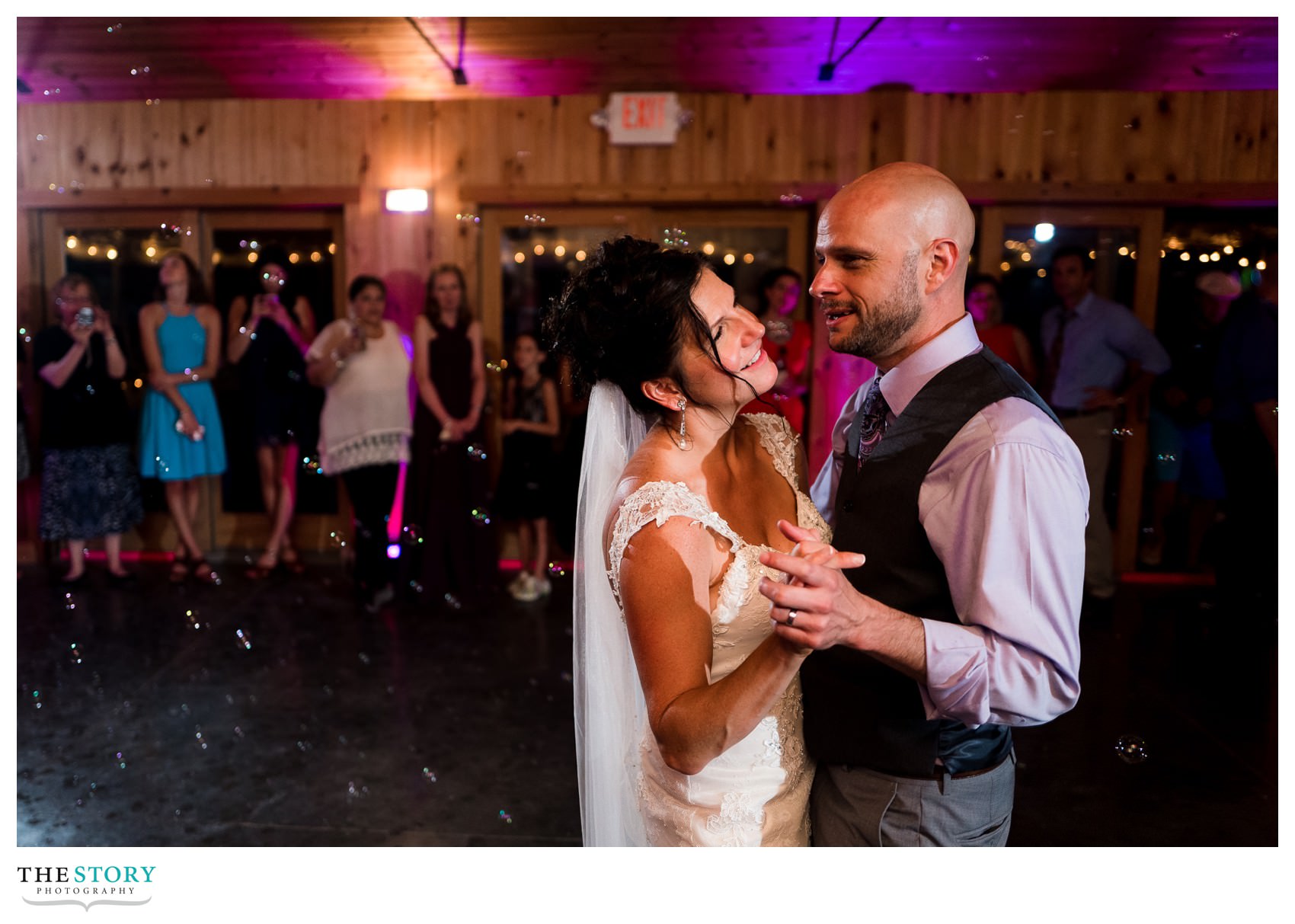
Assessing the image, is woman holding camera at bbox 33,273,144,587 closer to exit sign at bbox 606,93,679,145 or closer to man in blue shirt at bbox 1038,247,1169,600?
exit sign at bbox 606,93,679,145

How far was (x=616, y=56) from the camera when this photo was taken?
198 inches

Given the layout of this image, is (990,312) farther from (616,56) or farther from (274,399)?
(274,399)

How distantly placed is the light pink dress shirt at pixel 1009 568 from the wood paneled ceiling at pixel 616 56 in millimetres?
3838

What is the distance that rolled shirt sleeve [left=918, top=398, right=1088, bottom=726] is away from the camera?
1.25m

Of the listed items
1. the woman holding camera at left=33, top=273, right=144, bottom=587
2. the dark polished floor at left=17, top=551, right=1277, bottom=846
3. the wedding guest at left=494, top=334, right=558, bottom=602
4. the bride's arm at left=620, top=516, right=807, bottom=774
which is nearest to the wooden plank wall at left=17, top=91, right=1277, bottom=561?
the wedding guest at left=494, top=334, right=558, bottom=602

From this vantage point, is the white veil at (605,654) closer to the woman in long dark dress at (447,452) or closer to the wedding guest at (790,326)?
the wedding guest at (790,326)

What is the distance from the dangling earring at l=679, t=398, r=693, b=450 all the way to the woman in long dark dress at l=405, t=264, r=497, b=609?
11.2ft

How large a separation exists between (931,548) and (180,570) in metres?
4.84

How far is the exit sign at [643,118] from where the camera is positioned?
17.5ft

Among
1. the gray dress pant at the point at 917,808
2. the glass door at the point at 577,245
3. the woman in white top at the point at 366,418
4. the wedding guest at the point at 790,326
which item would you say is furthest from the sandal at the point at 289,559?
the gray dress pant at the point at 917,808
